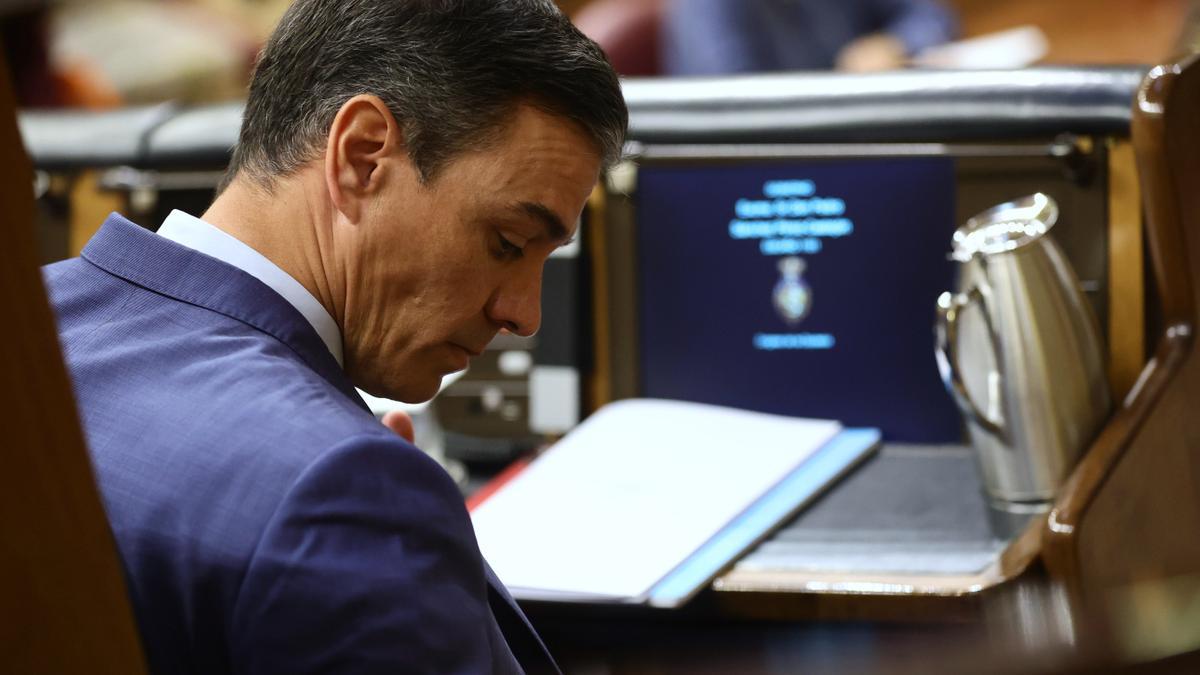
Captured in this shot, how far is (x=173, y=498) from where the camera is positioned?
0.62 metres

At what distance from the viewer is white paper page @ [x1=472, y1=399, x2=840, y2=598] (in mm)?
1195

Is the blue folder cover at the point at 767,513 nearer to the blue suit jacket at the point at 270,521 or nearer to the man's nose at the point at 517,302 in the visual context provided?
the man's nose at the point at 517,302

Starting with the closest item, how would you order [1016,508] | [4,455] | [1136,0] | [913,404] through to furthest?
[4,455] < [1016,508] < [913,404] < [1136,0]

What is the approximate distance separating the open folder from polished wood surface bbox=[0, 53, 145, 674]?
751mm

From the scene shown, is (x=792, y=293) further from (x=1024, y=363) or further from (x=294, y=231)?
(x=294, y=231)

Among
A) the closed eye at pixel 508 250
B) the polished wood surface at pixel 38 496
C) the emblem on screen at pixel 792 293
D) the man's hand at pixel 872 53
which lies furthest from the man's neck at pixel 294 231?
the man's hand at pixel 872 53

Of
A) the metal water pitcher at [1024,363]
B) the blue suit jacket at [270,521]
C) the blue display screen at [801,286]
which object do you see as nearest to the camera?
the blue suit jacket at [270,521]

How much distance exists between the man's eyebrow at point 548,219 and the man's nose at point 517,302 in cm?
3

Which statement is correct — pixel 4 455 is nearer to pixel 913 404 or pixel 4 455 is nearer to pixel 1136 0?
pixel 913 404

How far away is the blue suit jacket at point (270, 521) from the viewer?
581 mm

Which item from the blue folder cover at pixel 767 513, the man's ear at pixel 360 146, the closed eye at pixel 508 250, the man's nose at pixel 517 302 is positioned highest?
the man's ear at pixel 360 146

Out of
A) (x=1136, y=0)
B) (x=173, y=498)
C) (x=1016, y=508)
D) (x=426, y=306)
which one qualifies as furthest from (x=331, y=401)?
(x=1136, y=0)

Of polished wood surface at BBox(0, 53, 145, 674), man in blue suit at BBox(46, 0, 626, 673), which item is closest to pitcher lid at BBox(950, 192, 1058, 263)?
man in blue suit at BBox(46, 0, 626, 673)

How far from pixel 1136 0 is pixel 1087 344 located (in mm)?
3493
